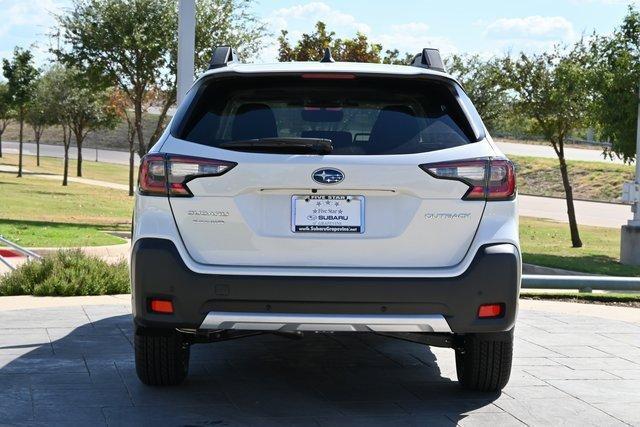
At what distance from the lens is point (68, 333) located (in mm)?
8164

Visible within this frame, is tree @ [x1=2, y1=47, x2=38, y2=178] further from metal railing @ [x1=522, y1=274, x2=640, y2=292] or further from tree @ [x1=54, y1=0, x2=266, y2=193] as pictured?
metal railing @ [x1=522, y1=274, x2=640, y2=292]

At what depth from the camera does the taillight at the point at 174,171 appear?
17.6ft

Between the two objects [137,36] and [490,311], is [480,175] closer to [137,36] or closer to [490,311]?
[490,311]

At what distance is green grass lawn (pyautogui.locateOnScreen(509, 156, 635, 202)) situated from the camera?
4847 centimetres

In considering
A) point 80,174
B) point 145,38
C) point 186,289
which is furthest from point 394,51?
point 186,289

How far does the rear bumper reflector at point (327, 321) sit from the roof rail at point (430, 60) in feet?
4.98

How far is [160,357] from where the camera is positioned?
6137mm

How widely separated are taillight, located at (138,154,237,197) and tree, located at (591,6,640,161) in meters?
20.4

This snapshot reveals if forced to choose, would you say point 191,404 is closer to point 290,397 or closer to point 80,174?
point 290,397

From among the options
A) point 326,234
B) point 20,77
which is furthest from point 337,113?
point 20,77

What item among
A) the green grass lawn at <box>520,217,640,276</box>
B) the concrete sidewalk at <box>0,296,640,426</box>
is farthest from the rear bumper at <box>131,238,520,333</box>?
the green grass lawn at <box>520,217,640,276</box>

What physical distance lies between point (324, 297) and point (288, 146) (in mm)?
779

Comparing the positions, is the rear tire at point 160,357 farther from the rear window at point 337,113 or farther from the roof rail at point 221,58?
the roof rail at point 221,58

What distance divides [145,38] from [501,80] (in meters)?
10.2
